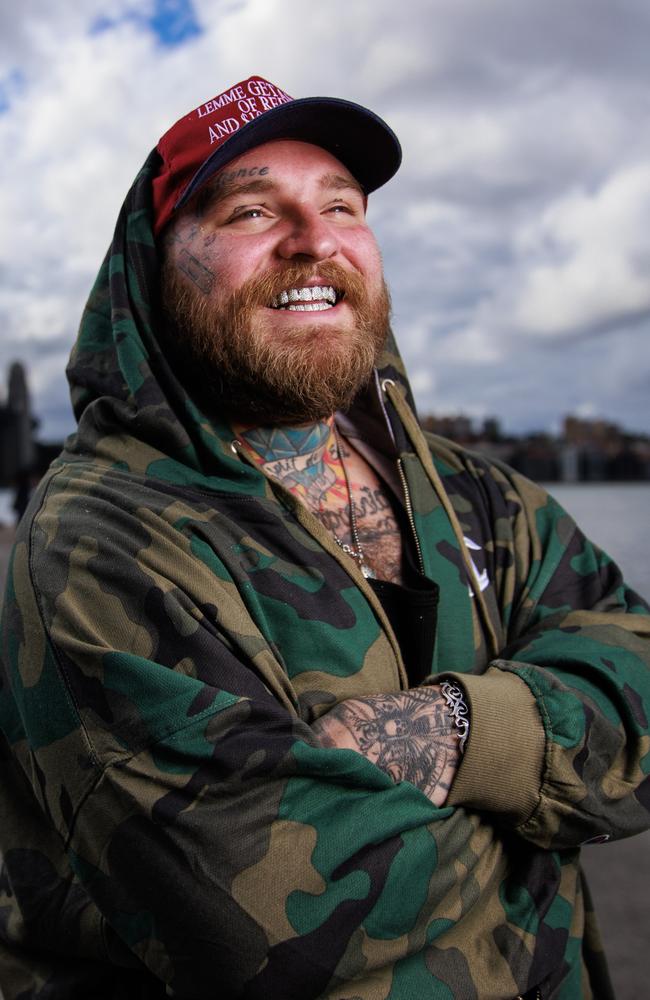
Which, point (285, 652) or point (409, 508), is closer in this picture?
point (285, 652)

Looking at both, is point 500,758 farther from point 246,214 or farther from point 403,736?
point 246,214

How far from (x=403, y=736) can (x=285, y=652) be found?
27 centimetres

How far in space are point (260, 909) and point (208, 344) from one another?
45.5 inches

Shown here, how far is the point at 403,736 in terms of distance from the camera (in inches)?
58.3

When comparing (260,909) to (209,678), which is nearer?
(260,909)

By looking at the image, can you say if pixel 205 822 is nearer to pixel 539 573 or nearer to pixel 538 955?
pixel 538 955

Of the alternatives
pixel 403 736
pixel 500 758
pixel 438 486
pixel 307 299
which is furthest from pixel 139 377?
pixel 500 758

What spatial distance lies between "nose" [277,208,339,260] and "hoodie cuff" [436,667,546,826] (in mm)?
981

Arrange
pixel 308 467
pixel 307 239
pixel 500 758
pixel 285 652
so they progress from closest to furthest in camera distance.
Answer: pixel 500 758, pixel 285 652, pixel 307 239, pixel 308 467

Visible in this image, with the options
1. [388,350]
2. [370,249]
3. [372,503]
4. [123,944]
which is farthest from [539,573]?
[123,944]

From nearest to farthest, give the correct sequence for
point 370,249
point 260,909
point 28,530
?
point 260,909
point 28,530
point 370,249

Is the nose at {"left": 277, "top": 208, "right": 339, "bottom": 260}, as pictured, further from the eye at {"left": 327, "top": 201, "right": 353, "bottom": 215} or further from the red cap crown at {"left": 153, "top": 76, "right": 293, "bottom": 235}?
the red cap crown at {"left": 153, "top": 76, "right": 293, "bottom": 235}

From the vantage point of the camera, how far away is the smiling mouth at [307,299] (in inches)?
72.9

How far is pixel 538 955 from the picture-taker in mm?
1520
